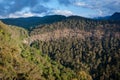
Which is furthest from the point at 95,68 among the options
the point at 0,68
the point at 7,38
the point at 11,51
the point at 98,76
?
the point at 0,68

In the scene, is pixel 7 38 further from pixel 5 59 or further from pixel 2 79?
pixel 2 79

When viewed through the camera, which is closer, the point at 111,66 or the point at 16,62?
the point at 16,62

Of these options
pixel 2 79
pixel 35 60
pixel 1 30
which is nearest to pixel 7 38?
pixel 1 30

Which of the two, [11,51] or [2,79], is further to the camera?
[11,51]

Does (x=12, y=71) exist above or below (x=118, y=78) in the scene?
above

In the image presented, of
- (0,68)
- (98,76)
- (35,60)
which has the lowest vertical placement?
(98,76)

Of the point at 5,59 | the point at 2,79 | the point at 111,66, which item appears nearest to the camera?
the point at 2,79

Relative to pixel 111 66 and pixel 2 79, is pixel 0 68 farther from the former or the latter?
pixel 111 66

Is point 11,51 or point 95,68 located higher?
point 11,51

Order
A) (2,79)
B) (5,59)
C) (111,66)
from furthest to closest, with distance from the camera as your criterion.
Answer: (111,66), (5,59), (2,79)
